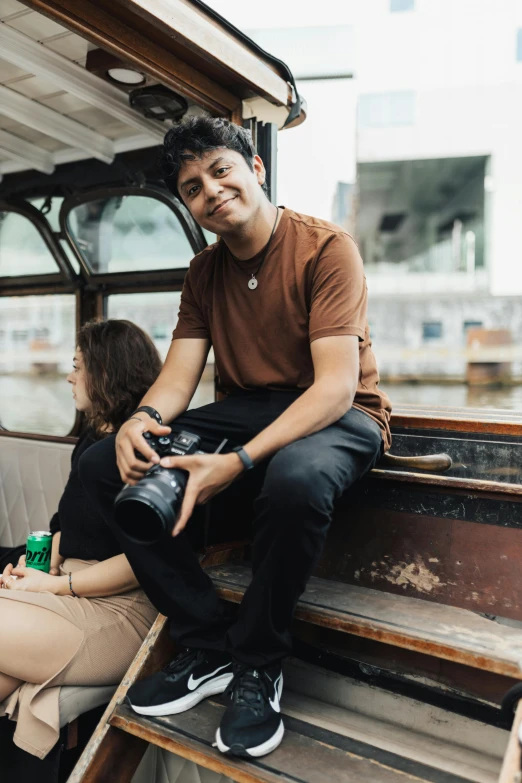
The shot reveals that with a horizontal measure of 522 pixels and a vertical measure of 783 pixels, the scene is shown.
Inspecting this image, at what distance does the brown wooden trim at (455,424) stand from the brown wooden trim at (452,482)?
459mm

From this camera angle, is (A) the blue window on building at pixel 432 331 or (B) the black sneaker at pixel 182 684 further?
(A) the blue window on building at pixel 432 331

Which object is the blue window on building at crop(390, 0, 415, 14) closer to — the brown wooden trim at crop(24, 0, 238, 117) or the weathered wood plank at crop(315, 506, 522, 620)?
the brown wooden trim at crop(24, 0, 238, 117)

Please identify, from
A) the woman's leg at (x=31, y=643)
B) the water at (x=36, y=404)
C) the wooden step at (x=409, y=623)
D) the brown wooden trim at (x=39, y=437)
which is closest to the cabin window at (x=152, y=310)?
the brown wooden trim at (x=39, y=437)

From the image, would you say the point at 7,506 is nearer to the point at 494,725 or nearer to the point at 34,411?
the point at 34,411

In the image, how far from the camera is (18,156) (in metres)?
3.53

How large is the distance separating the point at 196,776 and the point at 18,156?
10.8 ft

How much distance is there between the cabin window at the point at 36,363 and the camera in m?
4.08

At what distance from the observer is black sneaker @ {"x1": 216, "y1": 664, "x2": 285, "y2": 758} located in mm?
1235

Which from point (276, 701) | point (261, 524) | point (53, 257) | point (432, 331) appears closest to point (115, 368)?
point (261, 524)

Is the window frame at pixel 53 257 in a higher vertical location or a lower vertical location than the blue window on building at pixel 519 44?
lower

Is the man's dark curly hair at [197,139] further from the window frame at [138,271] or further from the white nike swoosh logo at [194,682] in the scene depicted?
the window frame at [138,271]

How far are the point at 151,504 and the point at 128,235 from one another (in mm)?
2782

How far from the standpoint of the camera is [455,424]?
7.21ft

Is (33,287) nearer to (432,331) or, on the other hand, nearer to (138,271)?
(138,271)
